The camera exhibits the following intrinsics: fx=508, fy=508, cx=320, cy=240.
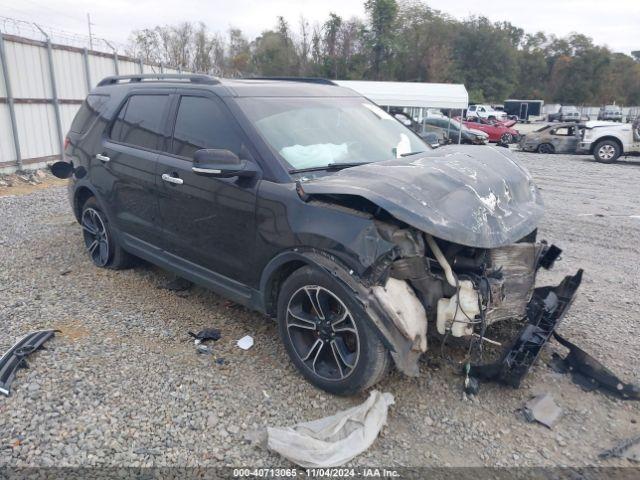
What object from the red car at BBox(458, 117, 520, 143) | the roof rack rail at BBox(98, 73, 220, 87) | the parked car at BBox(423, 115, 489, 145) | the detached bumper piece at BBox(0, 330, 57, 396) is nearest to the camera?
the detached bumper piece at BBox(0, 330, 57, 396)

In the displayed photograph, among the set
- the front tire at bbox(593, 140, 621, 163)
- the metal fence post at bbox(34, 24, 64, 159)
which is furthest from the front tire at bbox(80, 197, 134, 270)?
the front tire at bbox(593, 140, 621, 163)

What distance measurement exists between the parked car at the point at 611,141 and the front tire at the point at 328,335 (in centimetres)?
1756

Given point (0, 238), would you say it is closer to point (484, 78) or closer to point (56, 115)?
point (56, 115)

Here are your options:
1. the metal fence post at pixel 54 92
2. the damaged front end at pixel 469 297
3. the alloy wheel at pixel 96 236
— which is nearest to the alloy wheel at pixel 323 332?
→ the damaged front end at pixel 469 297

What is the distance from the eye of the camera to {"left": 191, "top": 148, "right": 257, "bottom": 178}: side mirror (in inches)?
129

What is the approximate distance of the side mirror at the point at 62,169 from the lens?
207 inches

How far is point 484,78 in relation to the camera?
59.8m

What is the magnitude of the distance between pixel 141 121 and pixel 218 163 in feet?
5.44

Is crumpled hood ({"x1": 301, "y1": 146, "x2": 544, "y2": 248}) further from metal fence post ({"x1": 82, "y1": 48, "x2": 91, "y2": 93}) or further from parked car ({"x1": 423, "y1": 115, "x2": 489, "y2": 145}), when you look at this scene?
parked car ({"x1": 423, "y1": 115, "x2": 489, "y2": 145})

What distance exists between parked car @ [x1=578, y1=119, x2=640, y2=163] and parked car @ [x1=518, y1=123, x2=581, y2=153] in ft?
5.37

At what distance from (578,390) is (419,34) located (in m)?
57.2

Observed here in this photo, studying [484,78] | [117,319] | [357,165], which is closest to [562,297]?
[357,165]

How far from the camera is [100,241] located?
210 inches

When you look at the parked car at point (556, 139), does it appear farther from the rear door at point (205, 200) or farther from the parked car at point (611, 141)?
the rear door at point (205, 200)
